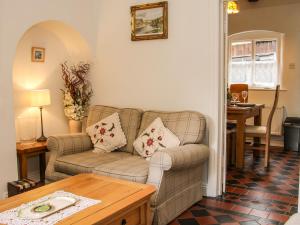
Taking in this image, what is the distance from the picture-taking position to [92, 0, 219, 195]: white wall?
3441mm

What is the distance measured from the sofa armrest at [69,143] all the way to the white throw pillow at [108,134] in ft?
0.30

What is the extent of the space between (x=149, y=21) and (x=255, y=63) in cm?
354

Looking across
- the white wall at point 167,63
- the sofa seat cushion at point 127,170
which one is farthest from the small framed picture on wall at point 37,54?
the sofa seat cushion at point 127,170

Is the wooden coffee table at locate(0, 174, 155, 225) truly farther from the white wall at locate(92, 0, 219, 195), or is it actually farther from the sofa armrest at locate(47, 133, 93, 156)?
the white wall at locate(92, 0, 219, 195)

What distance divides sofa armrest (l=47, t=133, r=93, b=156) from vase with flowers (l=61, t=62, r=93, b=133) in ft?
1.57

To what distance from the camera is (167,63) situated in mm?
3734

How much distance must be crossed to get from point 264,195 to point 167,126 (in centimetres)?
129

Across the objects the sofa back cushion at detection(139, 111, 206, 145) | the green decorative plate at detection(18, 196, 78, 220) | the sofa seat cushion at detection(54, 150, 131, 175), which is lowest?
the sofa seat cushion at detection(54, 150, 131, 175)

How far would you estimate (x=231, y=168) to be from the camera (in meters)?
4.59

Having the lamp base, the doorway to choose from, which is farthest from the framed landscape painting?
the lamp base

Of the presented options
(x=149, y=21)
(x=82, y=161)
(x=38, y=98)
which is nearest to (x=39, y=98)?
(x=38, y=98)

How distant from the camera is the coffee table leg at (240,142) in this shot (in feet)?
14.7

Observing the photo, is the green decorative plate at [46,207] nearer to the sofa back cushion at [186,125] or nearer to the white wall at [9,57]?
the white wall at [9,57]

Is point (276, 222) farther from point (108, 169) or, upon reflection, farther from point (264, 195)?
point (108, 169)
